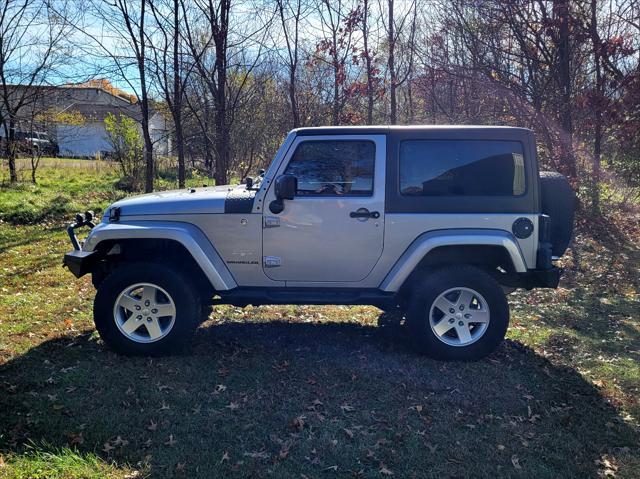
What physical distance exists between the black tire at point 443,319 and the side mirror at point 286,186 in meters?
1.39

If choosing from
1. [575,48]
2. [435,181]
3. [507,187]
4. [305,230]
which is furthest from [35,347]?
[575,48]

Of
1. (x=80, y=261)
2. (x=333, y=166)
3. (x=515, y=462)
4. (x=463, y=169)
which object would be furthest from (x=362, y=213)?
(x=80, y=261)

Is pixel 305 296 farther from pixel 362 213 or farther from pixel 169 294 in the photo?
pixel 169 294

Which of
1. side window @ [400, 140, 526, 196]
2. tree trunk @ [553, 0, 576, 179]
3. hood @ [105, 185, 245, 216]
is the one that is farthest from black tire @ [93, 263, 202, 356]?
tree trunk @ [553, 0, 576, 179]

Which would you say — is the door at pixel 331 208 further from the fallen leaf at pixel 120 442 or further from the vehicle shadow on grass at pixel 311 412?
the fallen leaf at pixel 120 442

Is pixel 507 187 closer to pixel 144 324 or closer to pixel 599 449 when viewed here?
pixel 599 449

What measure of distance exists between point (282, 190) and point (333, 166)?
54 cm

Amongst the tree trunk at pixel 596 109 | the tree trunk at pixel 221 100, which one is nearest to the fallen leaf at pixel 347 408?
the tree trunk at pixel 221 100

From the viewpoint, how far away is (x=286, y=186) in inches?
166

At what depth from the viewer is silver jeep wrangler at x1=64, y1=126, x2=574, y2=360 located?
4.39m

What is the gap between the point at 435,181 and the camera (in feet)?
14.6

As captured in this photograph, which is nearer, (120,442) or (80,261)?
(120,442)

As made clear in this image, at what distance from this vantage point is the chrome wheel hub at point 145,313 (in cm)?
443

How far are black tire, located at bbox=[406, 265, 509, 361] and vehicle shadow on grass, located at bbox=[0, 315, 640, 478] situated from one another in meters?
0.13
